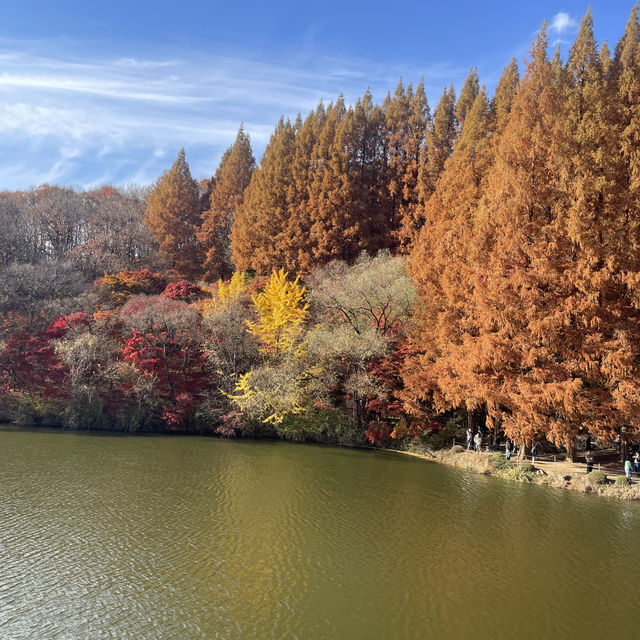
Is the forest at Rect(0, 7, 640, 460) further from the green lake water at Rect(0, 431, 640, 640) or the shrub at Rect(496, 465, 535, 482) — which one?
the green lake water at Rect(0, 431, 640, 640)

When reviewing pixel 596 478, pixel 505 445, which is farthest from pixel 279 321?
pixel 596 478

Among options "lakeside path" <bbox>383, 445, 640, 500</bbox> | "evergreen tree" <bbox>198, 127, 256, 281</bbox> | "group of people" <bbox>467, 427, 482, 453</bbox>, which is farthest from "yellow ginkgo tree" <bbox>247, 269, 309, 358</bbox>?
"evergreen tree" <bbox>198, 127, 256, 281</bbox>

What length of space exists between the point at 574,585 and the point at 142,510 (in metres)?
10.9

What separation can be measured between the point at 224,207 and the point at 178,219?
4706mm

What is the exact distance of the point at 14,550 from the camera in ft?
34.6

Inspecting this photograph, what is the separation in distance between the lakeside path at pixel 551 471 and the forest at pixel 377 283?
1229 mm

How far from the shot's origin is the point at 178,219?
47.3m

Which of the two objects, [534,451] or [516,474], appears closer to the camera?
[516,474]

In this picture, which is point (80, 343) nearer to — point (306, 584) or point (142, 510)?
point (142, 510)

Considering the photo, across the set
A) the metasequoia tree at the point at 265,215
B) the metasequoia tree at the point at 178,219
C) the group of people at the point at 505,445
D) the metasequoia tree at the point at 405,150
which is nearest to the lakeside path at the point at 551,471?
the group of people at the point at 505,445

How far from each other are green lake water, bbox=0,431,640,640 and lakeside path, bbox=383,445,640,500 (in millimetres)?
973

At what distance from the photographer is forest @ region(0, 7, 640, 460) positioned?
17.8 metres

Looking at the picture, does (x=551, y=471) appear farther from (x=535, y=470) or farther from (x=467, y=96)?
(x=467, y=96)

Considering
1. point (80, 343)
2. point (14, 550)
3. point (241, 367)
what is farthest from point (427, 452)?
point (80, 343)
